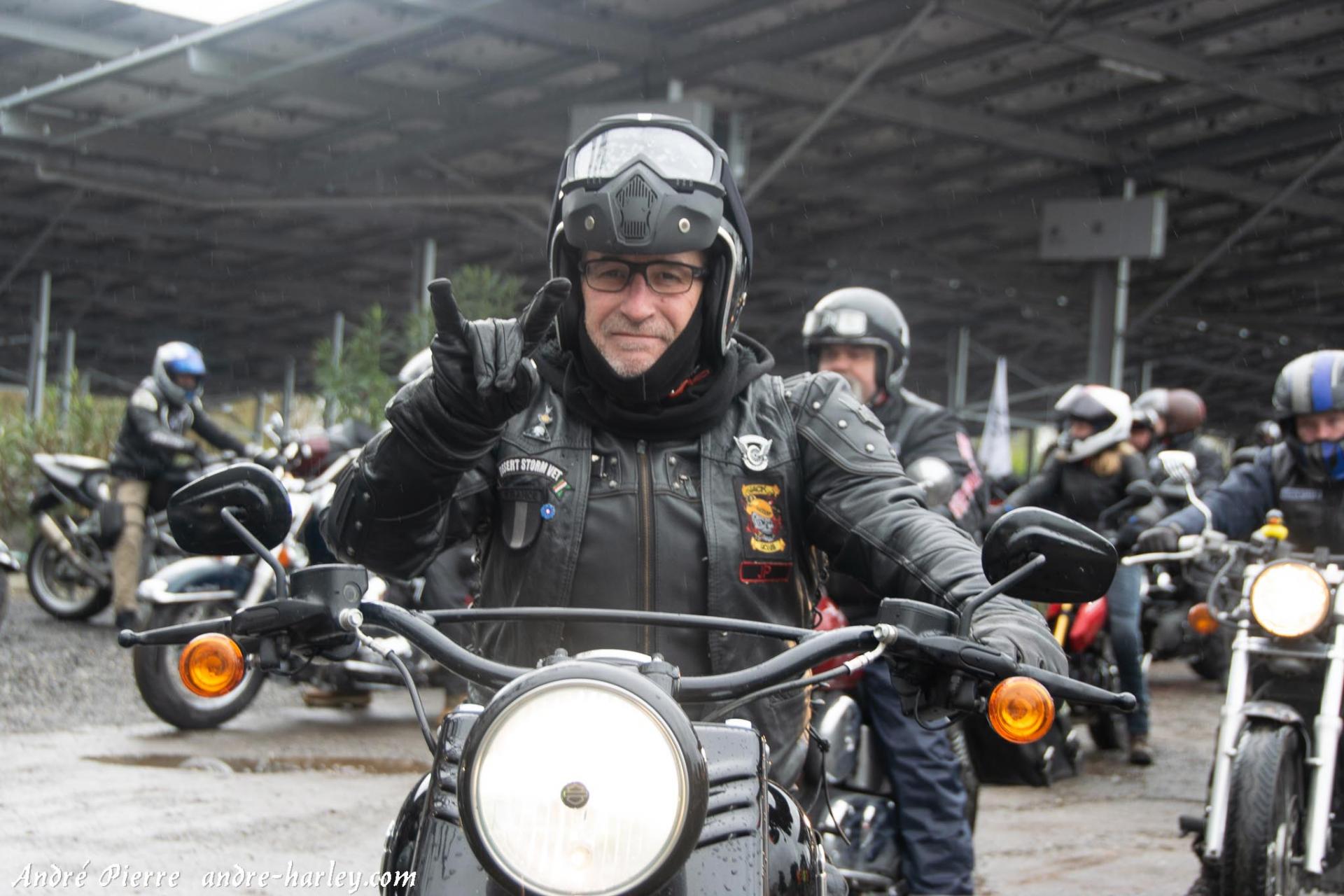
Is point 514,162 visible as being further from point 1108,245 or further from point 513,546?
point 513,546

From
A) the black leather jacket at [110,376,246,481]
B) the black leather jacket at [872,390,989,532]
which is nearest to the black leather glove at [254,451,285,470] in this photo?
the black leather jacket at [110,376,246,481]

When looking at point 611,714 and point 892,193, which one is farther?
point 892,193

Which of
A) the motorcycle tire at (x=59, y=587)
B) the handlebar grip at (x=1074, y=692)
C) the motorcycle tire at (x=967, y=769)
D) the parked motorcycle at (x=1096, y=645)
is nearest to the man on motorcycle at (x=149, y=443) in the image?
the motorcycle tire at (x=59, y=587)

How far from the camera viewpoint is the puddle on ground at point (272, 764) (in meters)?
6.27

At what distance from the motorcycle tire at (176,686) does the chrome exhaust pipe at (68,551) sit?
11.7 ft

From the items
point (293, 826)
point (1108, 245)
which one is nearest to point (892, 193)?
point (1108, 245)

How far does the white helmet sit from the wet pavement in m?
1.63

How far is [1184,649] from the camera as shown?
32.8 ft

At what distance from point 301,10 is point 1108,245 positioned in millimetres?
8653

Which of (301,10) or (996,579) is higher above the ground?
(301,10)

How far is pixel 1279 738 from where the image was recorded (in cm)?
441

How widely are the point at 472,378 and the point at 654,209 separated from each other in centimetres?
51

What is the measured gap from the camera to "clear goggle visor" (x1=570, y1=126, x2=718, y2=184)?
8.47 feet

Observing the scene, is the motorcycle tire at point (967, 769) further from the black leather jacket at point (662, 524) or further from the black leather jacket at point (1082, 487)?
the black leather jacket at point (1082, 487)
